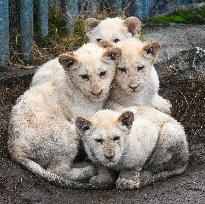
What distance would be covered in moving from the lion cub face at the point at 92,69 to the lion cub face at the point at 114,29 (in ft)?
5.19

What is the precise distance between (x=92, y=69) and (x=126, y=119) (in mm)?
826

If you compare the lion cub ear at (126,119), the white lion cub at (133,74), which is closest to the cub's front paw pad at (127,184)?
the lion cub ear at (126,119)

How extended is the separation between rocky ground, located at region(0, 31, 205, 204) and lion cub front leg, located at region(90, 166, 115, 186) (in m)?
0.11

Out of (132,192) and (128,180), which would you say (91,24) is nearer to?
(128,180)

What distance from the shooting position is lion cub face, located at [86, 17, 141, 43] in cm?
1010

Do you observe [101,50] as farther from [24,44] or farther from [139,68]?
[24,44]

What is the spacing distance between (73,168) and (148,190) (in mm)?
795

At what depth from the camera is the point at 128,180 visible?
8.08 meters

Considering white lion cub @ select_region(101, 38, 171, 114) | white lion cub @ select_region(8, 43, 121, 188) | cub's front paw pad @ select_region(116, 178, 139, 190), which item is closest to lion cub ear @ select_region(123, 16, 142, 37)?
white lion cub @ select_region(101, 38, 171, 114)

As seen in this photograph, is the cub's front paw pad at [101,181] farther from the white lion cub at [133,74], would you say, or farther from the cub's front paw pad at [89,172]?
the white lion cub at [133,74]

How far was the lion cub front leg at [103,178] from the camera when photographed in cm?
813

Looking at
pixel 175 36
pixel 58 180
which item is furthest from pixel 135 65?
pixel 175 36

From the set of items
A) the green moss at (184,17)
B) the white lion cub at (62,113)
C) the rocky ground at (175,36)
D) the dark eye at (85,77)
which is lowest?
the green moss at (184,17)

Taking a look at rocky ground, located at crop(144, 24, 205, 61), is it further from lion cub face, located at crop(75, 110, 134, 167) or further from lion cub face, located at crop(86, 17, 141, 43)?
lion cub face, located at crop(75, 110, 134, 167)
